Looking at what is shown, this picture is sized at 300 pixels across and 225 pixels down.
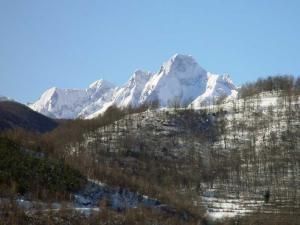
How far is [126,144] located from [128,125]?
12502mm

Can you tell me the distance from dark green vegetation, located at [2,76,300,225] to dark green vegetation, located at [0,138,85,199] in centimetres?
2782

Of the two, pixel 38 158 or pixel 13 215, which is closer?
→ pixel 13 215

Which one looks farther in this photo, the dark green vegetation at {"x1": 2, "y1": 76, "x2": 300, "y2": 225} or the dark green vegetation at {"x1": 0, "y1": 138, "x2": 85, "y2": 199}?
the dark green vegetation at {"x1": 2, "y1": 76, "x2": 300, "y2": 225}

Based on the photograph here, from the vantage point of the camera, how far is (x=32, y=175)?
31.9 meters

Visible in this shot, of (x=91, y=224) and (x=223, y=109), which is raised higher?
(x=223, y=109)

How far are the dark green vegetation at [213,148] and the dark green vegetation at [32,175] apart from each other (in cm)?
2782

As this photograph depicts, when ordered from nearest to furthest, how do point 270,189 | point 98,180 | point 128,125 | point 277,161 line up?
point 98,180 → point 270,189 → point 277,161 → point 128,125

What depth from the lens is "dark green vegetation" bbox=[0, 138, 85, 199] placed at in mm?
29500

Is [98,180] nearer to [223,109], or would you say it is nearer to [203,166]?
[203,166]

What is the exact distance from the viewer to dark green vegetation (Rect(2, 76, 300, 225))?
266 feet

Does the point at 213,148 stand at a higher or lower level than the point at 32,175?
higher

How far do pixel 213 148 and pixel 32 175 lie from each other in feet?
248

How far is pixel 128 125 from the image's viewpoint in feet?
365

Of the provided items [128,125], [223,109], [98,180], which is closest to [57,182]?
[98,180]
